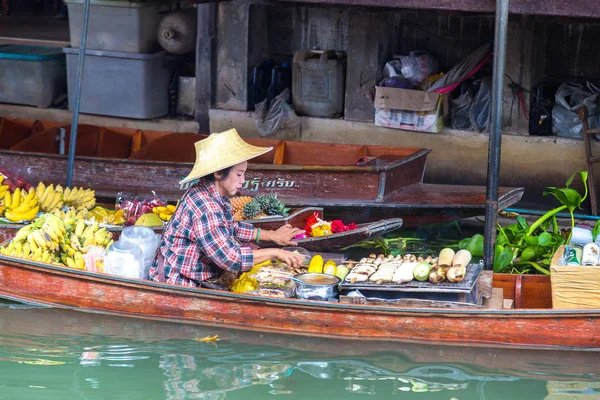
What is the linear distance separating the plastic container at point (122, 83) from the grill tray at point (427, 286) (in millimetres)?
5297

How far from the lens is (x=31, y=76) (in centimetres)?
1119

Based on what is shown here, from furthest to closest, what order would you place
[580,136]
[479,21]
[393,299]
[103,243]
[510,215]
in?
[479,21] → [580,136] → [510,215] → [103,243] → [393,299]

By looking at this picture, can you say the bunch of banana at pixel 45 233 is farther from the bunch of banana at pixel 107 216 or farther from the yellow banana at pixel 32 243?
the bunch of banana at pixel 107 216

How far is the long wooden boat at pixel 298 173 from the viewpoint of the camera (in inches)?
329

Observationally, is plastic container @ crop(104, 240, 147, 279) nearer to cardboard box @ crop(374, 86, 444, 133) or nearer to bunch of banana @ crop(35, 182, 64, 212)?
bunch of banana @ crop(35, 182, 64, 212)

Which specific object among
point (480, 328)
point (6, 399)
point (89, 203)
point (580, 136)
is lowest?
point (6, 399)

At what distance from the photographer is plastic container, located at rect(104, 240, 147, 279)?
651 cm

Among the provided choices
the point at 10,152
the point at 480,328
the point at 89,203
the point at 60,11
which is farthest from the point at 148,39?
the point at 480,328

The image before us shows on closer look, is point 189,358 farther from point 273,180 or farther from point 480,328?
point 273,180

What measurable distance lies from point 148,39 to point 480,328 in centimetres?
619

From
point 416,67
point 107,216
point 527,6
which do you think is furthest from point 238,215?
point 416,67

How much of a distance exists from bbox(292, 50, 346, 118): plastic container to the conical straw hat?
173 inches

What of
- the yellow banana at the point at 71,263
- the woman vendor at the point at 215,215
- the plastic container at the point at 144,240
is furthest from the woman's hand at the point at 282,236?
the yellow banana at the point at 71,263

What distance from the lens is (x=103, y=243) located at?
7016 mm
